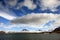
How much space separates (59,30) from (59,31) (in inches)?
24.3

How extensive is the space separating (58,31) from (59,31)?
165 centimetres

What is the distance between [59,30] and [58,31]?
1.42 metres

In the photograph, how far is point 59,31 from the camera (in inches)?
3615

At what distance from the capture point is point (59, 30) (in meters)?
92.2

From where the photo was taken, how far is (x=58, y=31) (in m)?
93.4
